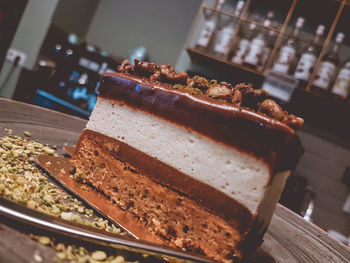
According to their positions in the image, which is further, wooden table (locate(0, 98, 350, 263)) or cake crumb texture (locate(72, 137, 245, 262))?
wooden table (locate(0, 98, 350, 263))

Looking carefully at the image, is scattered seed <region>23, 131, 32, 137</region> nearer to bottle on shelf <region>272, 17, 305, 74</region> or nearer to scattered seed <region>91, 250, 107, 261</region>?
scattered seed <region>91, 250, 107, 261</region>

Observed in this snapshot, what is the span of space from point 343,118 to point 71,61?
3638mm

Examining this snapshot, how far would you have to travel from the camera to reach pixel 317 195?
3.28 metres

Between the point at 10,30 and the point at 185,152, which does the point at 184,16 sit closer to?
the point at 10,30

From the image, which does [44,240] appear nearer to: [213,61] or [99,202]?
[99,202]

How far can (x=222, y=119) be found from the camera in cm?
90

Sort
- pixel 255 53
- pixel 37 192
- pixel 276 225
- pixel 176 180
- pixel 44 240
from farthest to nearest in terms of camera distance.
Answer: pixel 255 53
pixel 276 225
pixel 176 180
pixel 37 192
pixel 44 240

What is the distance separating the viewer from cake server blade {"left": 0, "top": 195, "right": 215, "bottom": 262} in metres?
0.59

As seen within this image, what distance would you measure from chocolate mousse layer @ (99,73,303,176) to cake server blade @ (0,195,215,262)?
0.40 m

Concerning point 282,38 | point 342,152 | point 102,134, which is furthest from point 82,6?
point 342,152

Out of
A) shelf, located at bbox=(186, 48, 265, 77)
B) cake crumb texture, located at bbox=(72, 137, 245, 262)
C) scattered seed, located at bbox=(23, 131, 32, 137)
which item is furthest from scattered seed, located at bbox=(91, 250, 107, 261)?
shelf, located at bbox=(186, 48, 265, 77)

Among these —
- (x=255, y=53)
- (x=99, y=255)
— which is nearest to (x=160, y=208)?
(x=99, y=255)

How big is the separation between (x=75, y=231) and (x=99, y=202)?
40 centimetres

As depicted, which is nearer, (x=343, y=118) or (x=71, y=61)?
(x=343, y=118)
